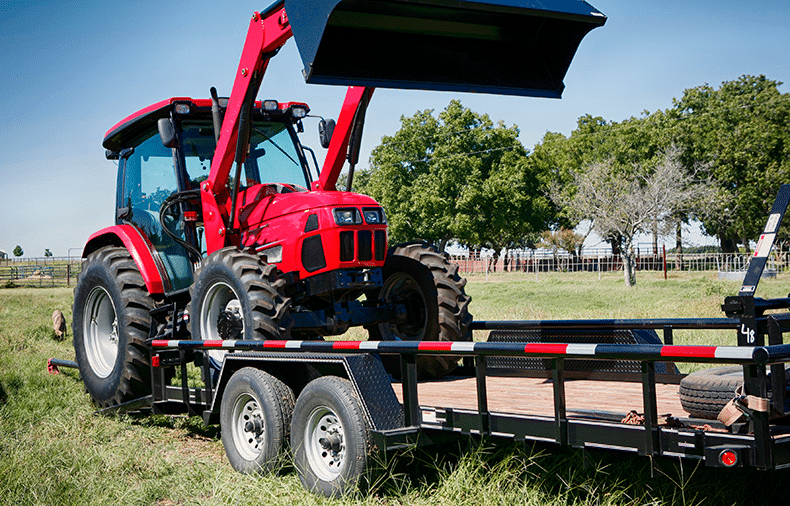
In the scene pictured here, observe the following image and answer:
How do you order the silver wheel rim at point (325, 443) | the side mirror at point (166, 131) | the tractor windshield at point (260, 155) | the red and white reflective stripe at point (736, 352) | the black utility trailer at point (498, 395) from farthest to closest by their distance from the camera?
the tractor windshield at point (260, 155)
the side mirror at point (166, 131)
the silver wheel rim at point (325, 443)
the black utility trailer at point (498, 395)
the red and white reflective stripe at point (736, 352)

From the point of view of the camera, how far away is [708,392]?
362cm

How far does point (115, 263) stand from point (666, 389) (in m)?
4.90

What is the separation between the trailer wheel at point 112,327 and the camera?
6617 millimetres

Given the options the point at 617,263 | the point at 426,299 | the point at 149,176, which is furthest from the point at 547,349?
the point at 617,263

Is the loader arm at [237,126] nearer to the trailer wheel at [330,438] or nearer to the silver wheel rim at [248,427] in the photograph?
the silver wheel rim at [248,427]

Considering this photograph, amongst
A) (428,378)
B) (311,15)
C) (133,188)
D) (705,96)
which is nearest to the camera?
(311,15)

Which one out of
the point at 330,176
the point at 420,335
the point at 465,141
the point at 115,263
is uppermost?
the point at 465,141

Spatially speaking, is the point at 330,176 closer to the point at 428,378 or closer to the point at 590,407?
the point at 428,378

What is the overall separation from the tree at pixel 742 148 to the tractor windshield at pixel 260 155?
38677mm

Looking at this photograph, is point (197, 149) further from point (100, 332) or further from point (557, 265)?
point (557, 265)

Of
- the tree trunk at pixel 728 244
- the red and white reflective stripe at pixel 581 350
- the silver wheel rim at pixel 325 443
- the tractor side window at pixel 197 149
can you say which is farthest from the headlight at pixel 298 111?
the tree trunk at pixel 728 244

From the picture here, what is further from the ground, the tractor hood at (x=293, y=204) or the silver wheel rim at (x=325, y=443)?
the tractor hood at (x=293, y=204)

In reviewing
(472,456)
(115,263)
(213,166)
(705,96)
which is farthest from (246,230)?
(705,96)

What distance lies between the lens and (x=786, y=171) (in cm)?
4266
